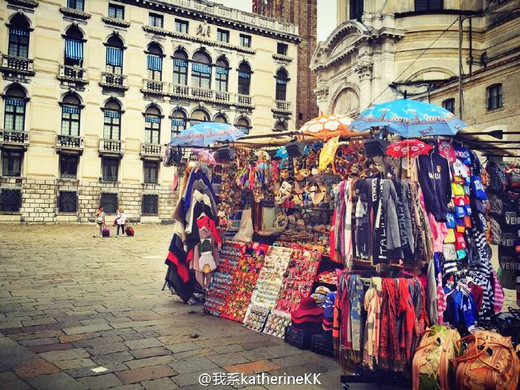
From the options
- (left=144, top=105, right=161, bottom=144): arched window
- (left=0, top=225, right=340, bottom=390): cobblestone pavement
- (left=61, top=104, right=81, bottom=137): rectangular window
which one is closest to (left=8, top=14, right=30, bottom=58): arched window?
(left=61, top=104, right=81, bottom=137): rectangular window

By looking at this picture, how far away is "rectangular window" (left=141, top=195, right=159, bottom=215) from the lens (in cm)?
3127

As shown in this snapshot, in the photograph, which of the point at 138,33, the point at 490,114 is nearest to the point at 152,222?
the point at 138,33

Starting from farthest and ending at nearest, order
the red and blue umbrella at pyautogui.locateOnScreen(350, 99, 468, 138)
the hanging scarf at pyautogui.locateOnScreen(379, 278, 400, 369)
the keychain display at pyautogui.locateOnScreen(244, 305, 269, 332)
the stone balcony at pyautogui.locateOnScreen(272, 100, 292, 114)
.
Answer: the stone balcony at pyautogui.locateOnScreen(272, 100, 292, 114), the keychain display at pyautogui.locateOnScreen(244, 305, 269, 332), the red and blue umbrella at pyautogui.locateOnScreen(350, 99, 468, 138), the hanging scarf at pyautogui.locateOnScreen(379, 278, 400, 369)

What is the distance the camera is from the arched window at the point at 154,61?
31.3 m

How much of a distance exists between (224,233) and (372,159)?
3171 millimetres

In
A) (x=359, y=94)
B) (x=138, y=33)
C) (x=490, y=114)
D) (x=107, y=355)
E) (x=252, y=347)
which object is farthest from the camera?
(x=138, y=33)

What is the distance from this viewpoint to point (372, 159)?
6.15 metres

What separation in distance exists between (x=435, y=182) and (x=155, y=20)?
30895mm

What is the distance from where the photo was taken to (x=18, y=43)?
27297 millimetres

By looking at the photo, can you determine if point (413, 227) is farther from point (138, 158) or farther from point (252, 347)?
point (138, 158)

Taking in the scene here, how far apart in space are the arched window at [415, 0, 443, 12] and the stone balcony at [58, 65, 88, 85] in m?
22.4

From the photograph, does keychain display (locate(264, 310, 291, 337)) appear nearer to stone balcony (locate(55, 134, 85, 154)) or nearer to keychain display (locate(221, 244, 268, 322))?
keychain display (locate(221, 244, 268, 322))

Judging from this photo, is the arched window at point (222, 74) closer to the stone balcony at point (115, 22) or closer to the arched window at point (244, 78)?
the arched window at point (244, 78)

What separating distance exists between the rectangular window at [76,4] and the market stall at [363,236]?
26468 mm
